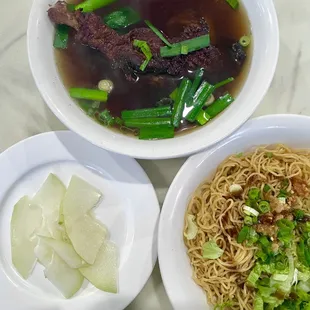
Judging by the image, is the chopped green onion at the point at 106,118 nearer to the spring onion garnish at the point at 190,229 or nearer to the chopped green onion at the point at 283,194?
the spring onion garnish at the point at 190,229

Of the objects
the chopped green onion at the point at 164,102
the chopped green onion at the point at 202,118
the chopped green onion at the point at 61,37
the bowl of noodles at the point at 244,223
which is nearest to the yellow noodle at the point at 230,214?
the bowl of noodles at the point at 244,223

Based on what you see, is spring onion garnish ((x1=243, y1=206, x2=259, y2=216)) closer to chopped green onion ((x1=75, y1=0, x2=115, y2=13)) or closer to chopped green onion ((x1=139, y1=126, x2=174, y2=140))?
chopped green onion ((x1=139, y1=126, x2=174, y2=140))

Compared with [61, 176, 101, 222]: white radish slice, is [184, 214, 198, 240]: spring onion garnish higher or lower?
lower

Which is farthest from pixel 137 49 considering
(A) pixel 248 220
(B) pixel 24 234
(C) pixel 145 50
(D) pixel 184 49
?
(B) pixel 24 234

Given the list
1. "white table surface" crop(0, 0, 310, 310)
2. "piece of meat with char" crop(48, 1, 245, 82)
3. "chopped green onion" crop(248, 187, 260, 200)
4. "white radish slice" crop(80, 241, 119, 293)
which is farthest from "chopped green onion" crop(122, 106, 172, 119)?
"white radish slice" crop(80, 241, 119, 293)

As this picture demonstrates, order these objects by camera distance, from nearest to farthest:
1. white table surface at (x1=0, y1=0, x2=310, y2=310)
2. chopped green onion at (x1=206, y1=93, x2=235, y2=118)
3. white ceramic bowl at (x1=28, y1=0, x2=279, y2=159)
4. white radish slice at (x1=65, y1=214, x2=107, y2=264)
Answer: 1. white ceramic bowl at (x1=28, y1=0, x2=279, y2=159)
2. chopped green onion at (x1=206, y1=93, x2=235, y2=118)
3. white radish slice at (x1=65, y1=214, x2=107, y2=264)
4. white table surface at (x1=0, y1=0, x2=310, y2=310)

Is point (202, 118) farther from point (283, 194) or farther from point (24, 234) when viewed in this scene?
point (24, 234)
